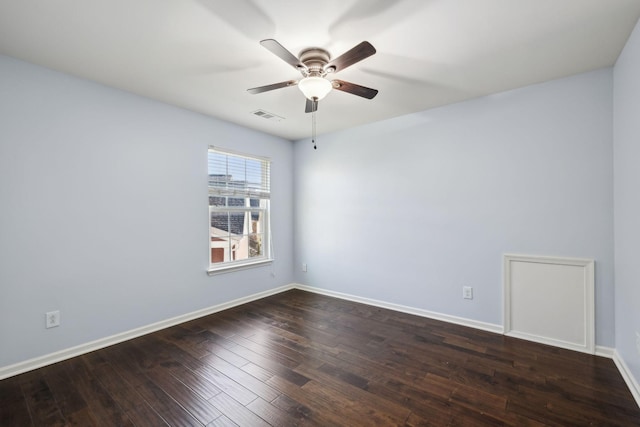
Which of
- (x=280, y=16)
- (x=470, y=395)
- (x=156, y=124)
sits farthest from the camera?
(x=156, y=124)

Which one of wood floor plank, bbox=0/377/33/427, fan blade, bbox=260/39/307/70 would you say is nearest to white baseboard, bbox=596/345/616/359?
fan blade, bbox=260/39/307/70

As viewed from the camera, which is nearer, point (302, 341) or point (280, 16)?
point (280, 16)

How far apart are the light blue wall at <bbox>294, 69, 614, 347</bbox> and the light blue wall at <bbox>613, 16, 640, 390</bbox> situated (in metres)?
0.17

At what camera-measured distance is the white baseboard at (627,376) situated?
190 centimetres

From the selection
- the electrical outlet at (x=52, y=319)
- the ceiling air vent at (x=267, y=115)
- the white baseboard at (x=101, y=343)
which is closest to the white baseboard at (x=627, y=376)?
the white baseboard at (x=101, y=343)

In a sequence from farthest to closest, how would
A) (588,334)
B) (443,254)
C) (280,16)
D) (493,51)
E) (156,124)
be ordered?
(443,254)
(156,124)
(588,334)
(493,51)
(280,16)

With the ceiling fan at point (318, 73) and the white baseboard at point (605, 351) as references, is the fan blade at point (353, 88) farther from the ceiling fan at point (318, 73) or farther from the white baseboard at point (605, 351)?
the white baseboard at point (605, 351)

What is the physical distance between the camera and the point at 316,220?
4531 millimetres

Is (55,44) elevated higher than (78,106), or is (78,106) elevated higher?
(55,44)

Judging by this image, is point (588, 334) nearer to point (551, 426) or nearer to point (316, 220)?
point (551, 426)

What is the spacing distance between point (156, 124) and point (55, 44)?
108cm

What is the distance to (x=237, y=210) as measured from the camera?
402cm

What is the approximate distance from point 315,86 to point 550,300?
2.89m

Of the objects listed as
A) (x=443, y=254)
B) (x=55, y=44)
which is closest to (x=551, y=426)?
(x=443, y=254)
